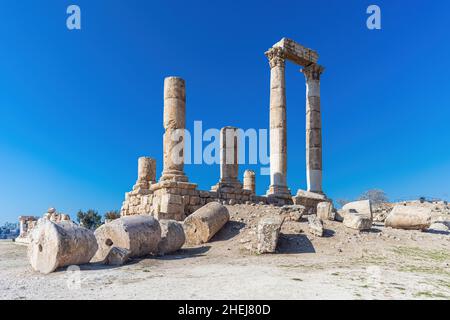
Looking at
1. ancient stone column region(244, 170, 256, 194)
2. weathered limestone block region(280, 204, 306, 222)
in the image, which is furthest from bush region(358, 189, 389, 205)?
weathered limestone block region(280, 204, 306, 222)

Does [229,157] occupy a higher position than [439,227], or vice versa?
A: [229,157]

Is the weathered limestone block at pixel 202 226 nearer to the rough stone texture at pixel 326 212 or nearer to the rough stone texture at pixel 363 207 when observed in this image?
the rough stone texture at pixel 326 212

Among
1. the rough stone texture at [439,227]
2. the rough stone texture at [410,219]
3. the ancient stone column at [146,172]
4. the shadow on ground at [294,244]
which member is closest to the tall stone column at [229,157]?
the ancient stone column at [146,172]

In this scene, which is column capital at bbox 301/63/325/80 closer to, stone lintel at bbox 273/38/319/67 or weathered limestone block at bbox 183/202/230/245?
stone lintel at bbox 273/38/319/67

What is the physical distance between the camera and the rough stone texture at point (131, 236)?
9648 millimetres

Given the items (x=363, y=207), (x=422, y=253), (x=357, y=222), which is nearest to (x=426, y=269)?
(x=422, y=253)

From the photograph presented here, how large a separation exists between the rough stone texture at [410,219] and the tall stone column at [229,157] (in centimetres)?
676

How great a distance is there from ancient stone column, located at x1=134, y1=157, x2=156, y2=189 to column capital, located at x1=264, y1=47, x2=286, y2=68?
861cm

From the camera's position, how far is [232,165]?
18734 millimetres

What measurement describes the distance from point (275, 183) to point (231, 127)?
4.08m

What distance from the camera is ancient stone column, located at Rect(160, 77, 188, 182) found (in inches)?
626

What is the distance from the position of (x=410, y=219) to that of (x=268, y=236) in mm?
7158

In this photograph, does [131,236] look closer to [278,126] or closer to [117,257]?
[117,257]
